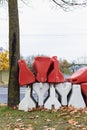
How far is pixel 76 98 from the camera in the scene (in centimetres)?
920

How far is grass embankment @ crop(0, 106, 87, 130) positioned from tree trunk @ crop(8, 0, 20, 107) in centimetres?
77

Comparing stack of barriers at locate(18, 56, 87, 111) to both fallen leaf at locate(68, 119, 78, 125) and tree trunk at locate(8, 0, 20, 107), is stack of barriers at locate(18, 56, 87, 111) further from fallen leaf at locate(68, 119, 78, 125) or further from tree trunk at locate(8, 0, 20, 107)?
fallen leaf at locate(68, 119, 78, 125)

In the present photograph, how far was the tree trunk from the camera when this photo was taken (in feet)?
32.8

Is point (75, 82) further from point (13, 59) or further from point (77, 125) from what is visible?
point (77, 125)

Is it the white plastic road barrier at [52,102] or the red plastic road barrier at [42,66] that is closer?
the white plastic road barrier at [52,102]

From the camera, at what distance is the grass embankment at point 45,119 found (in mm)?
7080

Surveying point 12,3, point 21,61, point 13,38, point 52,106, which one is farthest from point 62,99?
point 12,3

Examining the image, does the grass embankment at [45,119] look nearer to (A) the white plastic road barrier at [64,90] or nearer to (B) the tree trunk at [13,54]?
(A) the white plastic road barrier at [64,90]

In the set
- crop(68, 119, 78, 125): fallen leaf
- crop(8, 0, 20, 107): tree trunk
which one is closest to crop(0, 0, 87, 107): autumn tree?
crop(8, 0, 20, 107): tree trunk

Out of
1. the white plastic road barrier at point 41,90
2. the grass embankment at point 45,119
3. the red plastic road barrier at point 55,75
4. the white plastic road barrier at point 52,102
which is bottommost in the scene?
the grass embankment at point 45,119

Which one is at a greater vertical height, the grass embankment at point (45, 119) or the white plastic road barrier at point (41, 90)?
the white plastic road barrier at point (41, 90)

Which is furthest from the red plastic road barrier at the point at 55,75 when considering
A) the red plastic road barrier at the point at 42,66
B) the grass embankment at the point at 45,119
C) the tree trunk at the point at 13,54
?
the tree trunk at the point at 13,54

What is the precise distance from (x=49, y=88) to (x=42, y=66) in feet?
1.81

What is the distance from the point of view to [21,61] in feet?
32.0
